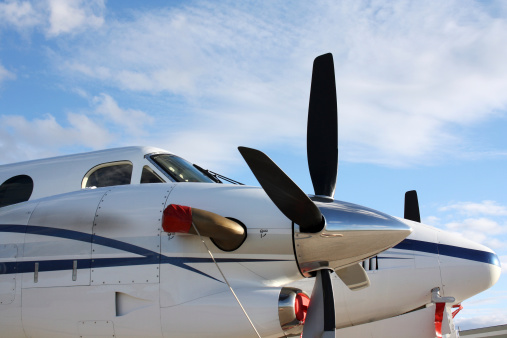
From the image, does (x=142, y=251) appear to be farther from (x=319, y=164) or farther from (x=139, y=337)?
(x=319, y=164)

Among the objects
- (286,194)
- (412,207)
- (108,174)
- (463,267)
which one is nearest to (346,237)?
(286,194)

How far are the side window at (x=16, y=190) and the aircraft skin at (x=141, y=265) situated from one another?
911mm

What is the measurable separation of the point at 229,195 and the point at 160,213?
2.96ft

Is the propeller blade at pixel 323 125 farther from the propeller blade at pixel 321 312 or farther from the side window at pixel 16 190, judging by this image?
the side window at pixel 16 190

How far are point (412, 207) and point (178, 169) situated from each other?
8.61 m

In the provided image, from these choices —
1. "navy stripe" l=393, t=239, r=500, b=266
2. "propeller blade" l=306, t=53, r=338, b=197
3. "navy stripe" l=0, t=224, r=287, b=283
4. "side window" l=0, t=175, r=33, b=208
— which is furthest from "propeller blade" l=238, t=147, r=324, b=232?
"side window" l=0, t=175, r=33, b=208

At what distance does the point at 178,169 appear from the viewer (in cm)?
963

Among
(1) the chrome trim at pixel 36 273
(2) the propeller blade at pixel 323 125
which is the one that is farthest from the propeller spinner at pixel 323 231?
(1) the chrome trim at pixel 36 273

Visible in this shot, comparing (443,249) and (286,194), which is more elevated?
(286,194)

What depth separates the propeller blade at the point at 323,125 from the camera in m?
8.97

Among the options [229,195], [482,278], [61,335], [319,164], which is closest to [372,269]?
[482,278]

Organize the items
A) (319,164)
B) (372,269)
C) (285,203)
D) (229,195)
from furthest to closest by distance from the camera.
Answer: (372,269)
(319,164)
(229,195)
(285,203)

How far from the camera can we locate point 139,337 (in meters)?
7.73

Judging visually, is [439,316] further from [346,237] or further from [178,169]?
[178,169]
